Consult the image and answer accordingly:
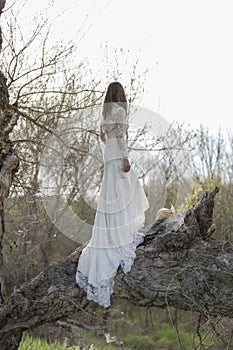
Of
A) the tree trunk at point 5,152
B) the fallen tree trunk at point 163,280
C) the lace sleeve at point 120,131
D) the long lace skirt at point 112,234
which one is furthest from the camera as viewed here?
the tree trunk at point 5,152

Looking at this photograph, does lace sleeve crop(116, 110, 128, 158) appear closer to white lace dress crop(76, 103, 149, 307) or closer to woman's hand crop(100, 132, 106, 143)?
white lace dress crop(76, 103, 149, 307)

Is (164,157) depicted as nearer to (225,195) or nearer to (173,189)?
(173,189)

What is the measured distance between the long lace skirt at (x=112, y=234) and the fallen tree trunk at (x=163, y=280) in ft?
0.36

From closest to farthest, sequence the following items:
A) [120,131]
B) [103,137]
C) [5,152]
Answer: [120,131]
[103,137]
[5,152]

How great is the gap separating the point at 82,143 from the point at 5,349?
4659 mm

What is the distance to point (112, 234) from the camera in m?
5.49

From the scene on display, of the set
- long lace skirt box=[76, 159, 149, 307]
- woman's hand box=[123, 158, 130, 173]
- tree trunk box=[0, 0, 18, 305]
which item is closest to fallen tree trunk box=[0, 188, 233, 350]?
long lace skirt box=[76, 159, 149, 307]

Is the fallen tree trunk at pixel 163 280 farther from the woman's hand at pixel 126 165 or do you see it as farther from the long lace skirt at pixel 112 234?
the woman's hand at pixel 126 165

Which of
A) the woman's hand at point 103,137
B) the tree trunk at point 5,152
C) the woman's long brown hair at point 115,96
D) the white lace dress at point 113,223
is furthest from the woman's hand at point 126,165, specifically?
the tree trunk at point 5,152

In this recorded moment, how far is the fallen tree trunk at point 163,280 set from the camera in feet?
16.3

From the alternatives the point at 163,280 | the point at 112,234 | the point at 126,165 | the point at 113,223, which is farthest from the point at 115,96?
the point at 163,280

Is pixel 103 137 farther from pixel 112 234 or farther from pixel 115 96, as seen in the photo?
pixel 112 234

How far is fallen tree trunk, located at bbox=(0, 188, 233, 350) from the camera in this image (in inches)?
195

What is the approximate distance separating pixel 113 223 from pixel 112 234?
0.41ft
